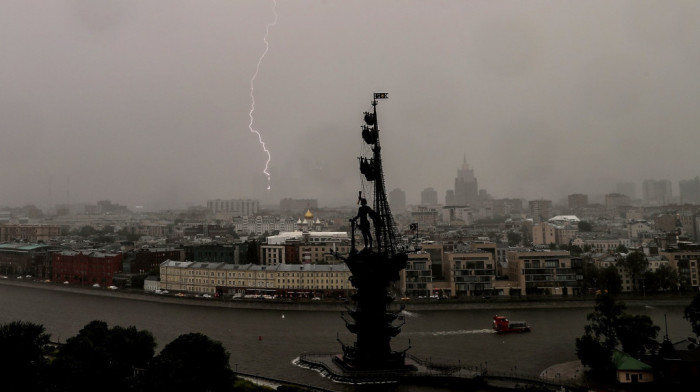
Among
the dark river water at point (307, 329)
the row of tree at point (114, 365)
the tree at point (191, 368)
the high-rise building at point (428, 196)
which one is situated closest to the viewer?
the tree at point (191, 368)

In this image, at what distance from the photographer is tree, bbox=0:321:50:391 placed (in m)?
9.81

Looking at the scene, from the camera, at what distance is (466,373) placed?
12578mm

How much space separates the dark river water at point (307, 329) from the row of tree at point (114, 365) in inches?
99.6

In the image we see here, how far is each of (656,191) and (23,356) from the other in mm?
119190

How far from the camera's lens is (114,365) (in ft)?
34.8

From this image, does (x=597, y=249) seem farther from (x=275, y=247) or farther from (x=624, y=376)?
(x=624, y=376)

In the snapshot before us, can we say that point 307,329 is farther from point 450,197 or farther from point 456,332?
point 450,197

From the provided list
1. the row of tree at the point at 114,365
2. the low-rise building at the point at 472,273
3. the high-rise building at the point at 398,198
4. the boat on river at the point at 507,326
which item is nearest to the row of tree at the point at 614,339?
the boat on river at the point at 507,326

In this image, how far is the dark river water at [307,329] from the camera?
47.3 ft

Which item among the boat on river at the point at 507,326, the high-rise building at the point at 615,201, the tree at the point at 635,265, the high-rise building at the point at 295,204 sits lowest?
the boat on river at the point at 507,326

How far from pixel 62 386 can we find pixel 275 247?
23.0 metres

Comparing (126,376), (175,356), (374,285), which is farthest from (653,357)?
(126,376)

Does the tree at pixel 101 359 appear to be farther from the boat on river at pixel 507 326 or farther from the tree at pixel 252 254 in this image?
the tree at pixel 252 254

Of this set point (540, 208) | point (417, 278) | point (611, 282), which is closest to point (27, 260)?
point (417, 278)
